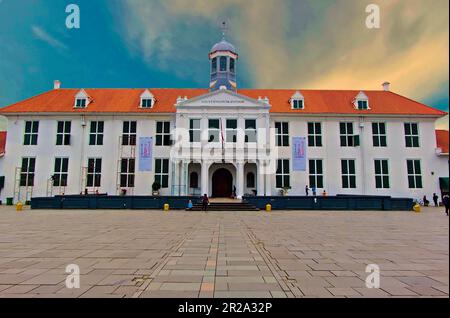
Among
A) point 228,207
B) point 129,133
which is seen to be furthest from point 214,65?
point 228,207

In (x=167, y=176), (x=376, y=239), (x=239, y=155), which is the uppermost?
(x=239, y=155)

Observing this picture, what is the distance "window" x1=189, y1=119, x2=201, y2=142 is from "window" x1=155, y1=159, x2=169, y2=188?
4.11 meters

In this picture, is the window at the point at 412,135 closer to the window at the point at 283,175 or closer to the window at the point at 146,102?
the window at the point at 283,175

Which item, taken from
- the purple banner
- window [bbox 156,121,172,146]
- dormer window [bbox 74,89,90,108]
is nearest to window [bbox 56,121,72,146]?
dormer window [bbox 74,89,90,108]

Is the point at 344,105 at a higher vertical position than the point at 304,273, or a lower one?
higher

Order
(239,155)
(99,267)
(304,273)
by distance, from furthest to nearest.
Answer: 1. (239,155)
2. (99,267)
3. (304,273)

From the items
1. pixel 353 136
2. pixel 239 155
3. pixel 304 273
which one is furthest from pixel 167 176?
pixel 304 273

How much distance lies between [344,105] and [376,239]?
84.0 feet

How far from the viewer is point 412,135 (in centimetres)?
2875

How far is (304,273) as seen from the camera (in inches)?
195

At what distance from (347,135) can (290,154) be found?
6.68 metres

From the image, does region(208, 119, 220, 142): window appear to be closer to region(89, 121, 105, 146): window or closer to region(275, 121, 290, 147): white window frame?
region(275, 121, 290, 147): white window frame
